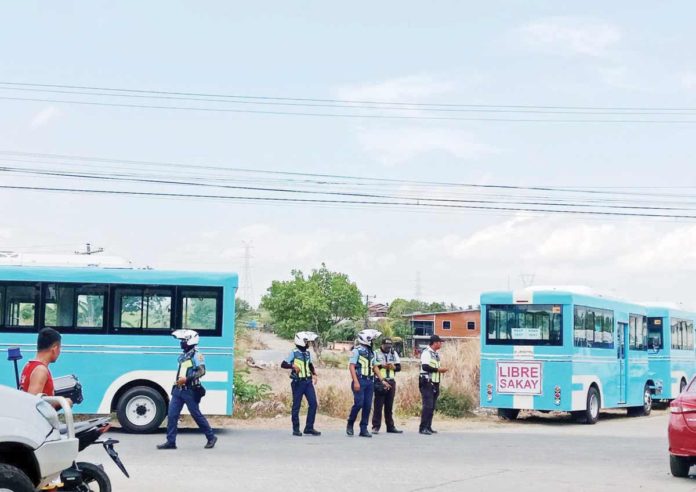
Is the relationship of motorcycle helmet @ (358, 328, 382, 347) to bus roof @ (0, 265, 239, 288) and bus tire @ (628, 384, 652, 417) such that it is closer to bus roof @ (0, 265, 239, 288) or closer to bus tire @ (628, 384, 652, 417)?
bus roof @ (0, 265, 239, 288)

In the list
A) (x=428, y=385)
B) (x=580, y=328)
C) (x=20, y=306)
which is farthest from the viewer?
(x=580, y=328)

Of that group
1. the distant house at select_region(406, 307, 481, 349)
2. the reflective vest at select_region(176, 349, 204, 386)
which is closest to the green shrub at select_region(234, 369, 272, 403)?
the reflective vest at select_region(176, 349, 204, 386)

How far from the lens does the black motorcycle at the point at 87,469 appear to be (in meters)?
8.70

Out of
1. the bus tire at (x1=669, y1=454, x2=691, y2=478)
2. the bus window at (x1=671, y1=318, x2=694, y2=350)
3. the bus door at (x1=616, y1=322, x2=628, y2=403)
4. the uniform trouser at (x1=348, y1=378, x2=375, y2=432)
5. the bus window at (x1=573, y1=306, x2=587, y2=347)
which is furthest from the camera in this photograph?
the bus window at (x1=671, y1=318, x2=694, y2=350)

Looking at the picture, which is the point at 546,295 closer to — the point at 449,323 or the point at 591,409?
the point at 591,409

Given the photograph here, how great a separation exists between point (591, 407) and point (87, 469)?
16.2 m

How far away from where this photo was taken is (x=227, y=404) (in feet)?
60.1

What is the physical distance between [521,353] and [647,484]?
10.1m

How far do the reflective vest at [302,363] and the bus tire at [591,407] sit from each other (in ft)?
25.4

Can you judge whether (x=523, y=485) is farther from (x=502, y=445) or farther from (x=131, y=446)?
(x=131, y=446)

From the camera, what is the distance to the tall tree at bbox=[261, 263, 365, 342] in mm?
87688

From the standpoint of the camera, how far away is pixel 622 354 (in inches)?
1012

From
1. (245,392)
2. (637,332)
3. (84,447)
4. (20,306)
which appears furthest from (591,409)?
(84,447)

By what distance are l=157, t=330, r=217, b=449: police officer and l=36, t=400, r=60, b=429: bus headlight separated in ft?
24.3
